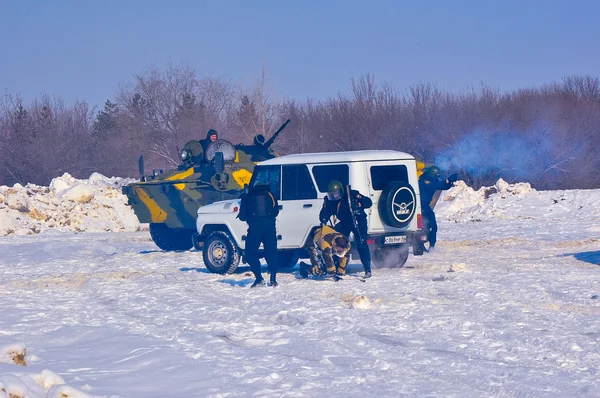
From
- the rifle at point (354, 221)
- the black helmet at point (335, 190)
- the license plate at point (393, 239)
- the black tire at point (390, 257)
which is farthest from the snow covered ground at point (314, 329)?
the black helmet at point (335, 190)

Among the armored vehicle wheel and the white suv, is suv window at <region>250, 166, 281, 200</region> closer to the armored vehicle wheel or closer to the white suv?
the white suv

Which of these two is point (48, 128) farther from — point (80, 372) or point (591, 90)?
point (80, 372)

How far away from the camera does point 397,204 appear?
1445cm

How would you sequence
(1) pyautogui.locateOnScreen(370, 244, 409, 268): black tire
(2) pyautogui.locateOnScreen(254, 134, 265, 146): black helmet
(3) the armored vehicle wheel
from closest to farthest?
1. (1) pyautogui.locateOnScreen(370, 244, 409, 268): black tire
2. (2) pyautogui.locateOnScreen(254, 134, 265, 146): black helmet
3. (3) the armored vehicle wheel

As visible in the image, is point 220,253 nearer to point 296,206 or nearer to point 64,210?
point 296,206

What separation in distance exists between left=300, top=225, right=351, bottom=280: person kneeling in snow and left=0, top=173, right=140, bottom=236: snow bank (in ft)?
62.8

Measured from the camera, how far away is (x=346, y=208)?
544 inches

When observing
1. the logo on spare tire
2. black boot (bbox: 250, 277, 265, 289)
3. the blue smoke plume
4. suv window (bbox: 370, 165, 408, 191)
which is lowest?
black boot (bbox: 250, 277, 265, 289)

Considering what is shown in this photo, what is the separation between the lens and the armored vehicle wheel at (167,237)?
853 inches

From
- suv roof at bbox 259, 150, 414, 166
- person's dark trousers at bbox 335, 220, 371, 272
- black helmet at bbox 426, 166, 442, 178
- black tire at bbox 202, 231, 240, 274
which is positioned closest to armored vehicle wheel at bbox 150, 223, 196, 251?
black tire at bbox 202, 231, 240, 274

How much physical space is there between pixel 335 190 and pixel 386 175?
1.31 meters

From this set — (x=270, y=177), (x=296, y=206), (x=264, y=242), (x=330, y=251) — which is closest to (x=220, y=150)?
(x=270, y=177)

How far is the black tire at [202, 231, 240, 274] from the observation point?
51.6ft

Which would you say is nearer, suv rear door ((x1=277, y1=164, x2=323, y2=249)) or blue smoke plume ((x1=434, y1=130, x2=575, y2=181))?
suv rear door ((x1=277, y1=164, x2=323, y2=249))
